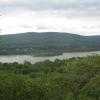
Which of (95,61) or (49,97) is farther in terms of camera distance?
(95,61)

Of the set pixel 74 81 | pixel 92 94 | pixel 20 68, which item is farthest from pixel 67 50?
pixel 92 94

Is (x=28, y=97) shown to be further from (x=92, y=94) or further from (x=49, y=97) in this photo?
(x=92, y=94)

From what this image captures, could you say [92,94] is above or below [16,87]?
below

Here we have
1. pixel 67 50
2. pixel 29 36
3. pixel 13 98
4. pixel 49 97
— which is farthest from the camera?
pixel 29 36

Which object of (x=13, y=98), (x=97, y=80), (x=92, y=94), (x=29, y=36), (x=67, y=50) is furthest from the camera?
(x=29, y=36)

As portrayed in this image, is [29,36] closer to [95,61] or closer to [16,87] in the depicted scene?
[95,61]

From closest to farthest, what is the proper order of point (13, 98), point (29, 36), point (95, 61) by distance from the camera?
point (13, 98) < point (95, 61) < point (29, 36)

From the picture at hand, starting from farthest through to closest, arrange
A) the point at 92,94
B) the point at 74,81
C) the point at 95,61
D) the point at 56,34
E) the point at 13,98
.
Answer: the point at 56,34
the point at 95,61
the point at 74,81
the point at 92,94
the point at 13,98

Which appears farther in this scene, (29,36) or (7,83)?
(29,36)

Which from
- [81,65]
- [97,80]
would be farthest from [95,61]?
[97,80]
